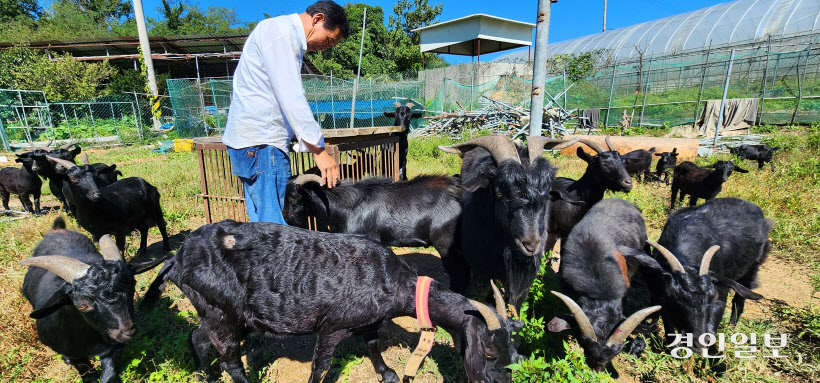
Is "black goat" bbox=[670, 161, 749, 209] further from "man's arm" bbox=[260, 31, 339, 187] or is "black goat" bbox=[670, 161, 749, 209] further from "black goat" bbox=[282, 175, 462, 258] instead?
"man's arm" bbox=[260, 31, 339, 187]

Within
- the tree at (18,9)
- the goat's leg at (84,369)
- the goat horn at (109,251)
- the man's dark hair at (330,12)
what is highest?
the tree at (18,9)

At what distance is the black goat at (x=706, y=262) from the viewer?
2.68m

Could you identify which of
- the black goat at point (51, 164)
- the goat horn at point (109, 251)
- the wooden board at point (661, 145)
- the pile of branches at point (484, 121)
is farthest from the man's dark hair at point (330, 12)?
the pile of branches at point (484, 121)

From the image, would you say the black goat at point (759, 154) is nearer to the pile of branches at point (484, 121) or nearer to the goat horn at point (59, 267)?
the pile of branches at point (484, 121)

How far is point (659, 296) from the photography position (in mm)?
3010

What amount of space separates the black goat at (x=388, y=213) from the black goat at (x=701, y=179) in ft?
15.9

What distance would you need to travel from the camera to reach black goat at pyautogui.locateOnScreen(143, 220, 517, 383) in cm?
259

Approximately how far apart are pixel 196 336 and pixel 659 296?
386 cm

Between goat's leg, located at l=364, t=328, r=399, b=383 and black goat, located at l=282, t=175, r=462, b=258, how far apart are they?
1094 mm

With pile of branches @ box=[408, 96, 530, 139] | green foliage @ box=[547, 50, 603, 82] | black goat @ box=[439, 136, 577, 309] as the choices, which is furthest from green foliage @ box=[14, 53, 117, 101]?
green foliage @ box=[547, 50, 603, 82]

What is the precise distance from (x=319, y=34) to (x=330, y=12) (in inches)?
7.0

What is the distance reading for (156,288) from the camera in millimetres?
2648

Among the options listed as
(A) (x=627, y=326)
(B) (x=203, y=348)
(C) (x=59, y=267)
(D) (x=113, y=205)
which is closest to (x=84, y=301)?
(C) (x=59, y=267)

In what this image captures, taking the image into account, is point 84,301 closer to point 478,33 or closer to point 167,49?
point 478,33
